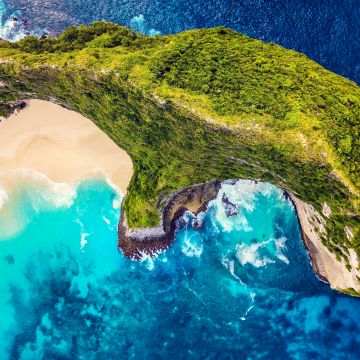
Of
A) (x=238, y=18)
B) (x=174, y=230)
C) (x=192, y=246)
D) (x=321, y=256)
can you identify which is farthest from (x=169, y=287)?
(x=238, y=18)

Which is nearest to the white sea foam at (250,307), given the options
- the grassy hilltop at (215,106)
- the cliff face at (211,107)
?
the cliff face at (211,107)

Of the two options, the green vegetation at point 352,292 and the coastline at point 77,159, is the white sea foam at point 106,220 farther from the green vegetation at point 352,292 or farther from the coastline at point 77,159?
the green vegetation at point 352,292

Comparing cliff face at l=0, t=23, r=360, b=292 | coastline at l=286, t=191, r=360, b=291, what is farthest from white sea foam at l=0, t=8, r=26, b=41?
coastline at l=286, t=191, r=360, b=291

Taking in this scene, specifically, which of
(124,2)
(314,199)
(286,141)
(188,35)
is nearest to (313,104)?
(286,141)

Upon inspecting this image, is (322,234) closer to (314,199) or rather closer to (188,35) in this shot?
(314,199)

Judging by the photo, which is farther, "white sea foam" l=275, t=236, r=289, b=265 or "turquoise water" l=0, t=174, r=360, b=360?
"white sea foam" l=275, t=236, r=289, b=265

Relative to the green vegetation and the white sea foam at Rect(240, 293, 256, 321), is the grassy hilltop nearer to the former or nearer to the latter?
the green vegetation
